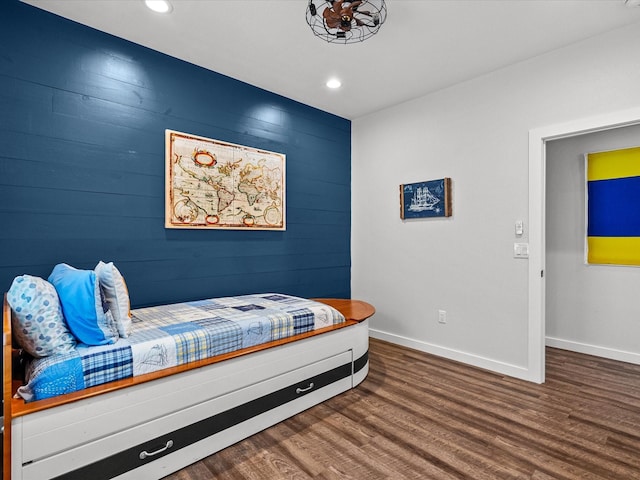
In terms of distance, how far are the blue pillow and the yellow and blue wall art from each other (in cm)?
434

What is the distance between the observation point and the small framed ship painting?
350cm

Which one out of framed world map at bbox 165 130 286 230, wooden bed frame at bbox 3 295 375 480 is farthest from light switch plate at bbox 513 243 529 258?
framed world map at bbox 165 130 286 230

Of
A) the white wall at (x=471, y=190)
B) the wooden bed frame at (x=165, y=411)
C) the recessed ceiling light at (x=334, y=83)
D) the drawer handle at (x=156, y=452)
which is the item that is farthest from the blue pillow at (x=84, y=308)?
the white wall at (x=471, y=190)

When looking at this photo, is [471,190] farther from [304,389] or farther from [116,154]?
[116,154]

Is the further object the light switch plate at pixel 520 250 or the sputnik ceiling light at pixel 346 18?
the light switch plate at pixel 520 250

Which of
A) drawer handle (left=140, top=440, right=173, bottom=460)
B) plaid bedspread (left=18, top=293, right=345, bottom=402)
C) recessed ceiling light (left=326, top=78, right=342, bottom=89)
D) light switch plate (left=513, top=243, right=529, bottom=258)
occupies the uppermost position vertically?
recessed ceiling light (left=326, top=78, right=342, bottom=89)

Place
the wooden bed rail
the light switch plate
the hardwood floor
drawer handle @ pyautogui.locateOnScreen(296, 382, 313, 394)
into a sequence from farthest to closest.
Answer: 1. the light switch plate
2. drawer handle @ pyautogui.locateOnScreen(296, 382, 313, 394)
3. the hardwood floor
4. the wooden bed rail

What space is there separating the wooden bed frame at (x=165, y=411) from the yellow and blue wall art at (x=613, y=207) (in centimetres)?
295

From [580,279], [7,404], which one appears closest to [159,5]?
[7,404]

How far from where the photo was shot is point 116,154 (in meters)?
2.60

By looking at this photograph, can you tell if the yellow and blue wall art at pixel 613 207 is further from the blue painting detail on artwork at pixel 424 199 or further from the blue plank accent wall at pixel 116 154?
the blue plank accent wall at pixel 116 154

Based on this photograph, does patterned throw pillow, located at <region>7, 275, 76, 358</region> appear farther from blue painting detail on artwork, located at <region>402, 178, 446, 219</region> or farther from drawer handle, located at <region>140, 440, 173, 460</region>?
blue painting detail on artwork, located at <region>402, 178, 446, 219</region>

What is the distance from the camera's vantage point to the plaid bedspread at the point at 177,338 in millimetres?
1573

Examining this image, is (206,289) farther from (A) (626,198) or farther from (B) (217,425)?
(A) (626,198)
